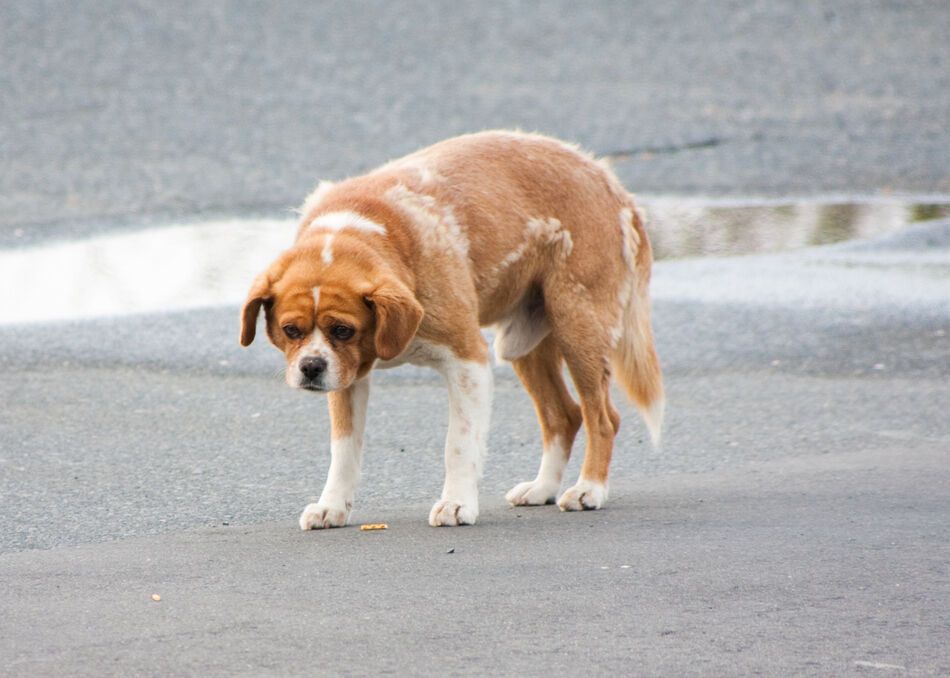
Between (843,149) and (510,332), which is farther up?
(510,332)

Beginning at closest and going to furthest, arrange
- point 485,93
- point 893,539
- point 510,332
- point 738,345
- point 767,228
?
1. point 893,539
2. point 510,332
3. point 738,345
4. point 767,228
5. point 485,93

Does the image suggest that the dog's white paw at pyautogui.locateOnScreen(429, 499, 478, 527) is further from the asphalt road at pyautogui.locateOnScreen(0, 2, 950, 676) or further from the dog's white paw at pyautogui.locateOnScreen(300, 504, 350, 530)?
the dog's white paw at pyautogui.locateOnScreen(300, 504, 350, 530)

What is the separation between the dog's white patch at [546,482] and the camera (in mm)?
6324

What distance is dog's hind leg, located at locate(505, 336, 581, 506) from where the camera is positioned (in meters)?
6.35

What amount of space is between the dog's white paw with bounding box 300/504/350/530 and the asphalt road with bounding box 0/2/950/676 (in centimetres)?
9

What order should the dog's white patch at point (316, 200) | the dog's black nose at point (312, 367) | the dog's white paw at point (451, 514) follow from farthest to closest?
the dog's white patch at point (316, 200)
the dog's white paw at point (451, 514)
the dog's black nose at point (312, 367)

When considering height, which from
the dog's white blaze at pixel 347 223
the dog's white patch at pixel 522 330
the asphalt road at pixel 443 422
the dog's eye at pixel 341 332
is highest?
the dog's white blaze at pixel 347 223

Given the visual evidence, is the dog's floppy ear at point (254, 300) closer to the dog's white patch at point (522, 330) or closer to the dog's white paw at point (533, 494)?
the dog's white patch at point (522, 330)

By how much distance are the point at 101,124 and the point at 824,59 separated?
877cm

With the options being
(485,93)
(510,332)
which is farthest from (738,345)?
(485,93)

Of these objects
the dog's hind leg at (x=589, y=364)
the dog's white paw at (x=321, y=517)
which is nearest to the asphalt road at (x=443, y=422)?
the dog's white paw at (x=321, y=517)

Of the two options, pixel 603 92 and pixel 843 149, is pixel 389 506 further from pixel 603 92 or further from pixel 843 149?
pixel 603 92

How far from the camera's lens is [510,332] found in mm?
6508

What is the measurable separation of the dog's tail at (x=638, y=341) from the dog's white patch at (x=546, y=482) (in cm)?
44
